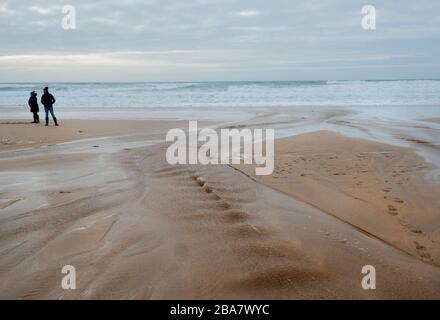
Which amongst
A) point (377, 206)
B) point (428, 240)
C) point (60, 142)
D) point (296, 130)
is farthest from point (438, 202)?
point (60, 142)

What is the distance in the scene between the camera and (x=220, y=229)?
3854 millimetres

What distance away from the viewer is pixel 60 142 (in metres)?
10.6

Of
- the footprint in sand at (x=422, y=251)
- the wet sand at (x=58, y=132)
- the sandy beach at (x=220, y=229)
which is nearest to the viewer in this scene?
the sandy beach at (x=220, y=229)

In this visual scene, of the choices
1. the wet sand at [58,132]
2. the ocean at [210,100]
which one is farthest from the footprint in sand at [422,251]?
the ocean at [210,100]

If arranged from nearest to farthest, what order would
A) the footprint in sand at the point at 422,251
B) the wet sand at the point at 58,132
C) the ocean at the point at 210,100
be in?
the footprint in sand at the point at 422,251, the wet sand at the point at 58,132, the ocean at the point at 210,100

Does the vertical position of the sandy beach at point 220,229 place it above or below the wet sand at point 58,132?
below

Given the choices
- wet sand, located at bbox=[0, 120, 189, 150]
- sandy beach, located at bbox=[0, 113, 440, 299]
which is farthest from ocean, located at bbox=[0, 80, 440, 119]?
sandy beach, located at bbox=[0, 113, 440, 299]

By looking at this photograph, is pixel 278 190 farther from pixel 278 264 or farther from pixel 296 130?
pixel 296 130

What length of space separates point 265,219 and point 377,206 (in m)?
1.47

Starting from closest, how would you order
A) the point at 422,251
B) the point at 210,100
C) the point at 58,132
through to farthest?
the point at 422,251 → the point at 58,132 → the point at 210,100

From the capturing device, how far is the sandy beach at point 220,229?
285 cm

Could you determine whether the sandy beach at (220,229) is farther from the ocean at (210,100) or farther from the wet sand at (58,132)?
the ocean at (210,100)

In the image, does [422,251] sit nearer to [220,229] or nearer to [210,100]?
[220,229]


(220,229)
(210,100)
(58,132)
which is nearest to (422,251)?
(220,229)
